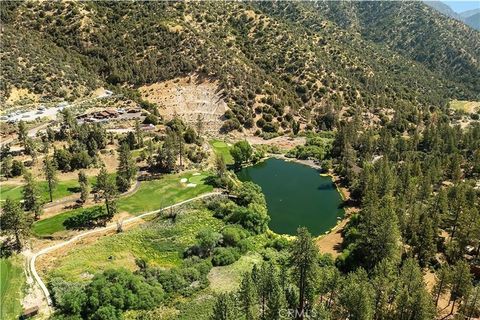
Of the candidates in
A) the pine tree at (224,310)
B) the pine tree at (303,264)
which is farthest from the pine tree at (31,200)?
the pine tree at (303,264)

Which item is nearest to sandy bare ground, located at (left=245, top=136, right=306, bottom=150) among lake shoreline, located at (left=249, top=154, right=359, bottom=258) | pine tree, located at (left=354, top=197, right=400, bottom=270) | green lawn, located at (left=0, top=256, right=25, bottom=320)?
lake shoreline, located at (left=249, top=154, right=359, bottom=258)

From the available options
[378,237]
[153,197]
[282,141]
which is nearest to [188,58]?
[282,141]

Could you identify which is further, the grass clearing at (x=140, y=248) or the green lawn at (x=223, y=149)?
the green lawn at (x=223, y=149)

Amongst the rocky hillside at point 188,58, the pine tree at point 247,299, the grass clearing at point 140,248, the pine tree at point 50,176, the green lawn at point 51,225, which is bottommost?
the grass clearing at point 140,248

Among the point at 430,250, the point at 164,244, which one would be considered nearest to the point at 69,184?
the point at 164,244

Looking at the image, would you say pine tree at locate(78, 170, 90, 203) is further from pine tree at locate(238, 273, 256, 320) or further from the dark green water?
pine tree at locate(238, 273, 256, 320)

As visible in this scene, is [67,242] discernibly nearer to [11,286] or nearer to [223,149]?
[11,286]

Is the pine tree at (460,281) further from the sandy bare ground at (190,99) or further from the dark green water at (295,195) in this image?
the sandy bare ground at (190,99)
